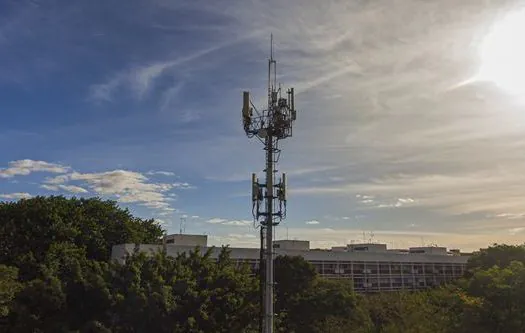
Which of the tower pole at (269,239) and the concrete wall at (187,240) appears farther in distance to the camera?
the concrete wall at (187,240)

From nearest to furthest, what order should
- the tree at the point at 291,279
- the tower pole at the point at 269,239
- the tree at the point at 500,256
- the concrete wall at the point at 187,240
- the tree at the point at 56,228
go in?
1. the tower pole at the point at 269,239
2. the tree at the point at 291,279
3. the tree at the point at 56,228
4. the tree at the point at 500,256
5. the concrete wall at the point at 187,240

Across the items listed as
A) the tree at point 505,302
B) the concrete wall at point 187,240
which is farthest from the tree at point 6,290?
the tree at point 505,302

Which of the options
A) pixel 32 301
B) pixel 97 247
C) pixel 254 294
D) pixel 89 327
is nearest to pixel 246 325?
pixel 254 294

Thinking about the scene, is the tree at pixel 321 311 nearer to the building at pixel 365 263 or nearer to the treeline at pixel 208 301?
the treeline at pixel 208 301

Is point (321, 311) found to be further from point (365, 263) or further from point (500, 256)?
point (365, 263)

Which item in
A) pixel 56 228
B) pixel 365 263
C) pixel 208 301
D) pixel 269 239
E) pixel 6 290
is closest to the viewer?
pixel 269 239

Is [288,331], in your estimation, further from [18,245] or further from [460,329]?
[18,245]

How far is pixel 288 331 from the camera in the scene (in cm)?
3173

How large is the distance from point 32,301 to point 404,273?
42.5 m

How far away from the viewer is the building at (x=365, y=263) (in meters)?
45.4

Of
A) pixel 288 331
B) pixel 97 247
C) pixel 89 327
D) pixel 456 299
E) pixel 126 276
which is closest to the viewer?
pixel 89 327

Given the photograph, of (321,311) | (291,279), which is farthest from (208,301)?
(321,311)

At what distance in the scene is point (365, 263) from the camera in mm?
52938

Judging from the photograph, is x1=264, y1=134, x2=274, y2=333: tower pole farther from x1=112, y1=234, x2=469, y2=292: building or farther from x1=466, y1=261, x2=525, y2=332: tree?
x1=112, y1=234, x2=469, y2=292: building
